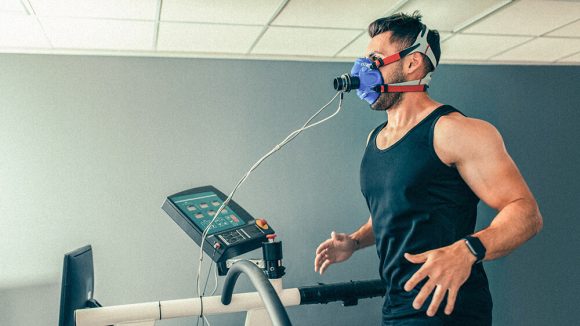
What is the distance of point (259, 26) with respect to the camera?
2.86m

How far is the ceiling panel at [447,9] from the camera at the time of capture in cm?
265

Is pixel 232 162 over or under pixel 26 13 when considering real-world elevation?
under

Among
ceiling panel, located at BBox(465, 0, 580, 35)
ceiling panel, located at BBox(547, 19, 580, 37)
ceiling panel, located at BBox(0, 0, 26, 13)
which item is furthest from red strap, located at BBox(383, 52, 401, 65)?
ceiling panel, located at BBox(547, 19, 580, 37)

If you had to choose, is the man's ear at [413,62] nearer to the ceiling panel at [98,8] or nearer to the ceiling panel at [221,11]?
the ceiling panel at [221,11]

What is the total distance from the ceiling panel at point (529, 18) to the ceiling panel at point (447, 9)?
135 millimetres

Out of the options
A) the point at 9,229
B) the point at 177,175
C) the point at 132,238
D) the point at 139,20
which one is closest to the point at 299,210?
the point at 177,175

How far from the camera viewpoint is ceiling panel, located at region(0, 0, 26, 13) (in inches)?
94.4

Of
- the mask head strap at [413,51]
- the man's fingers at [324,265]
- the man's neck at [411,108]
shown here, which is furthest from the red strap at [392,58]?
the man's fingers at [324,265]

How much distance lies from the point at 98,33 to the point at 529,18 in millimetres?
2489

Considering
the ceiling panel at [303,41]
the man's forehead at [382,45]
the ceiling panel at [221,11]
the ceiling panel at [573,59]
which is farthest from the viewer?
the ceiling panel at [573,59]

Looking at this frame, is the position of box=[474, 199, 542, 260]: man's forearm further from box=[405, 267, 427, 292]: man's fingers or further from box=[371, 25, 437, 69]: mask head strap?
box=[371, 25, 437, 69]: mask head strap

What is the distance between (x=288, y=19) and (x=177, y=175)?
1.22 m

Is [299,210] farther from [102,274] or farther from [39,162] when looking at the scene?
[39,162]

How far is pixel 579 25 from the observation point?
3.10m
